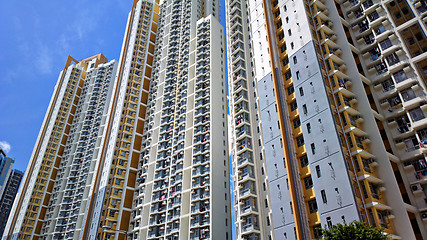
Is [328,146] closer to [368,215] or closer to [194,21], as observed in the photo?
[368,215]

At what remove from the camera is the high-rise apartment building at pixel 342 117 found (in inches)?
1219

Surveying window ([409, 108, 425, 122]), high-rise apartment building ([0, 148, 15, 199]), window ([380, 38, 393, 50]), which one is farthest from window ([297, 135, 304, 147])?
high-rise apartment building ([0, 148, 15, 199])

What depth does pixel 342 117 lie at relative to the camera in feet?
117

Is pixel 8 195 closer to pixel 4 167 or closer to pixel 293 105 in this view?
pixel 4 167

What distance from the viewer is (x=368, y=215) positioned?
29.6 meters

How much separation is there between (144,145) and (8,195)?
92.5 meters

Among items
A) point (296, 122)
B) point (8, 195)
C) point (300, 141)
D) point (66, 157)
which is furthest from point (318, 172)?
point (8, 195)

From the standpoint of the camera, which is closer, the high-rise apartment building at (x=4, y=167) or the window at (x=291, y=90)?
the window at (x=291, y=90)

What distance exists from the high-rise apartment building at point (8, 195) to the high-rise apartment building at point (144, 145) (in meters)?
50.3

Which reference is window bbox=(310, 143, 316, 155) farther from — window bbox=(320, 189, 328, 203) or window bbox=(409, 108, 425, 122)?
window bbox=(409, 108, 425, 122)

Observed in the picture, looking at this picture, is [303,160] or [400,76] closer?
[400,76]

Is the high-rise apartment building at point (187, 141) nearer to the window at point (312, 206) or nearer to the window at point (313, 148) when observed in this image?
the window at point (312, 206)

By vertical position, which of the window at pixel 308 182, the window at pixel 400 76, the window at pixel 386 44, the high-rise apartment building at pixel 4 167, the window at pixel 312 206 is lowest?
the window at pixel 312 206

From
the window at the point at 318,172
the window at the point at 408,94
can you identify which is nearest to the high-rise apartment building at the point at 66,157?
the window at the point at 318,172
